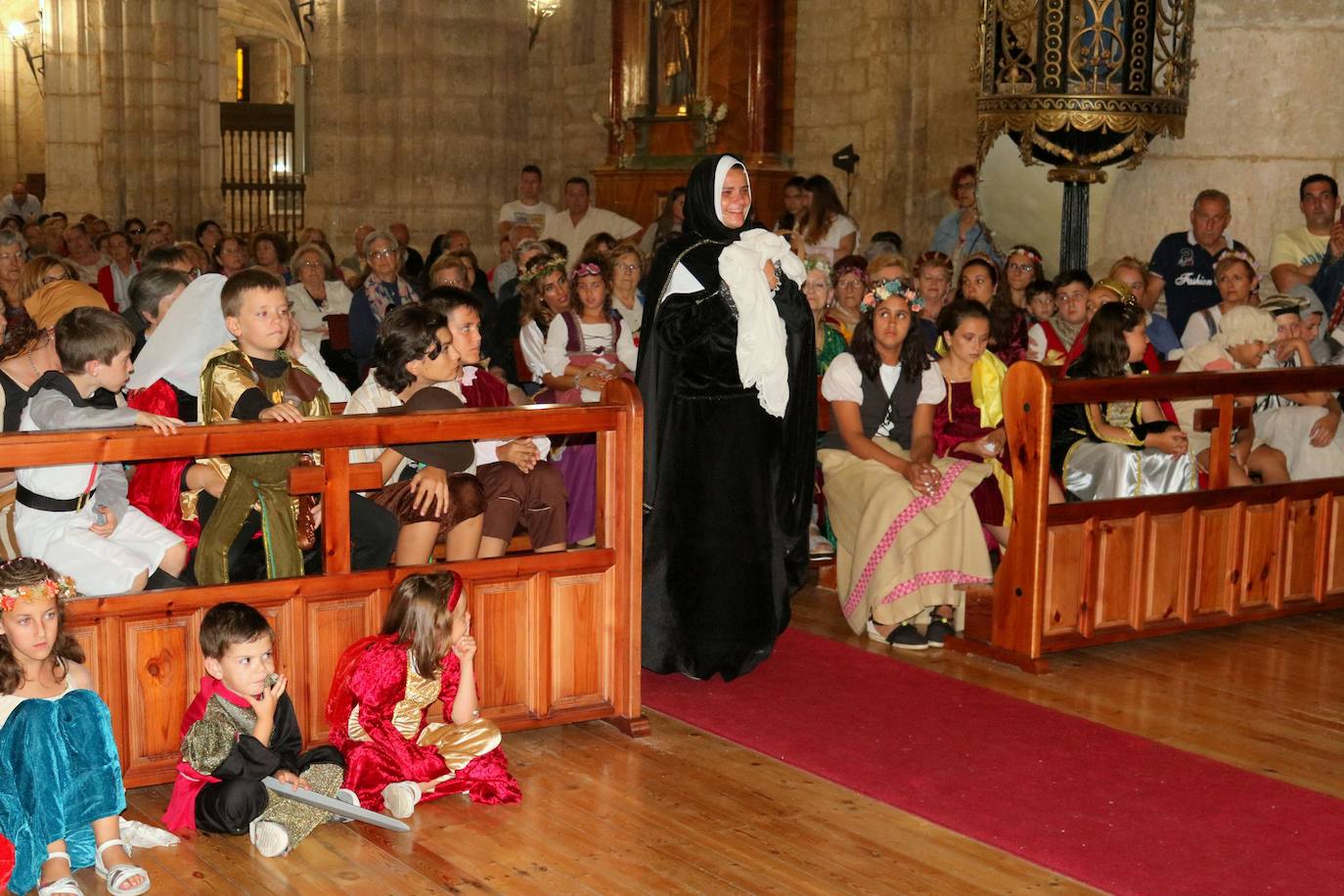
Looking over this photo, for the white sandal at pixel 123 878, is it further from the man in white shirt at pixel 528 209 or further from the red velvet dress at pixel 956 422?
the man in white shirt at pixel 528 209

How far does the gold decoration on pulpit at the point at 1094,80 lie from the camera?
7.68 m

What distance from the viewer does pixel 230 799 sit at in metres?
4.18

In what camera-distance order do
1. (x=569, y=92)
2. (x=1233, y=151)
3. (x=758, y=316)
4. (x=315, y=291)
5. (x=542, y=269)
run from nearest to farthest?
(x=758, y=316), (x=1233, y=151), (x=542, y=269), (x=315, y=291), (x=569, y=92)

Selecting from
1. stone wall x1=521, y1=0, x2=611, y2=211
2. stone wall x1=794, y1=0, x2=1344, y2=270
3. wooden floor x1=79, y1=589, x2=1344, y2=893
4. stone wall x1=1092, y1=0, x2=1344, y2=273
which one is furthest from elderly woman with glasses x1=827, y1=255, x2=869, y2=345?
stone wall x1=521, y1=0, x2=611, y2=211

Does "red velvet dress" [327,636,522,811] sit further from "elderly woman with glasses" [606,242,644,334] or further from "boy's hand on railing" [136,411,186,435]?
"elderly woman with glasses" [606,242,644,334]

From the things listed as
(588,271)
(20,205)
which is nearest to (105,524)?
(588,271)

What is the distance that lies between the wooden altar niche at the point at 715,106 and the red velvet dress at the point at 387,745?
906cm

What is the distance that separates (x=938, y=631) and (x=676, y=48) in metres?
8.58

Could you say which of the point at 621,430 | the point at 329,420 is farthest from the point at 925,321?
the point at 329,420

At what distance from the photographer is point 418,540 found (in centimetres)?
519

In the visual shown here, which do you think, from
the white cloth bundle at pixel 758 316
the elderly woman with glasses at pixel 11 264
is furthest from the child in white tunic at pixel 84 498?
the elderly woman with glasses at pixel 11 264

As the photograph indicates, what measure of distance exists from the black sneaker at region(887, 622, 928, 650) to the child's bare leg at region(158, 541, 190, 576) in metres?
2.60

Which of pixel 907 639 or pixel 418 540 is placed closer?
pixel 418 540

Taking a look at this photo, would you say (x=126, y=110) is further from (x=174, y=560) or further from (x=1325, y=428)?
(x=174, y=560)
